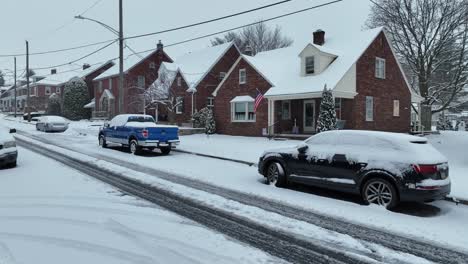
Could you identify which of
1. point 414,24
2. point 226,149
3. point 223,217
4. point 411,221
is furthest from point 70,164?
point 414,24

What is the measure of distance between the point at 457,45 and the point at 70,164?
112 ft

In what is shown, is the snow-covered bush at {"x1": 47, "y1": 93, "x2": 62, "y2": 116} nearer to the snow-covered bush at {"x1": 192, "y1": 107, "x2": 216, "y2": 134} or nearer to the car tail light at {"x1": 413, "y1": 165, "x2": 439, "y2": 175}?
the snow-covered bush at {"x1": 192, "y1": 107, "x2": 216, "y2": 134}

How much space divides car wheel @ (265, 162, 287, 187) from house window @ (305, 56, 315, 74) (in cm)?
1546

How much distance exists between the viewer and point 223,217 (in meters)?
6.94

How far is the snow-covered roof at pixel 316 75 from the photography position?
901 inches

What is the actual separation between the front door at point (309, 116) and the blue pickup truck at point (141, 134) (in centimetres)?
1131

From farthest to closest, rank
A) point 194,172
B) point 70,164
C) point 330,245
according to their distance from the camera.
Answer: point 70,164 → point 194,172 → point 330,245

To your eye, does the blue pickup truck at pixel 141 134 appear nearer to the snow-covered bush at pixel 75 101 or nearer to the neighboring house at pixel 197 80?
the neighboring house at pixel 197 80

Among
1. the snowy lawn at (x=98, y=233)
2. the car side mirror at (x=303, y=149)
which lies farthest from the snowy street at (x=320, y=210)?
the snowy lawn at (x=98, y=233)

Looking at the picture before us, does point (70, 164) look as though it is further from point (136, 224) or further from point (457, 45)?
point (457, 45)

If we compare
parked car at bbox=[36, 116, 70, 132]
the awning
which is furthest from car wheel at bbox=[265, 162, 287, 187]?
parked car at bbox=[36, 116, 70, 132]

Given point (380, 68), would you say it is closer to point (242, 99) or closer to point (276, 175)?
point (242, 99)

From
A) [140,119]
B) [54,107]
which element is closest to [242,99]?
[140,119]

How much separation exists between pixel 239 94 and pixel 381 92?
32.4 feet
